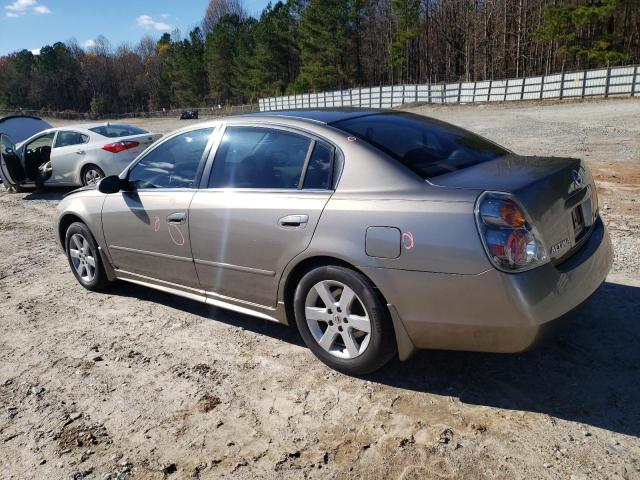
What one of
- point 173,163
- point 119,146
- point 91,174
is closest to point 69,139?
point 91,174

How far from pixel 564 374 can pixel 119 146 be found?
968cm

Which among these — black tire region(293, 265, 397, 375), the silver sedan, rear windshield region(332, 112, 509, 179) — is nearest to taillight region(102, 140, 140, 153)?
the silver sedan

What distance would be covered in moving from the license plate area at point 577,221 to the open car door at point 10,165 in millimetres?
11261

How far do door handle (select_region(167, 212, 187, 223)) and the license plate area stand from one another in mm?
2596

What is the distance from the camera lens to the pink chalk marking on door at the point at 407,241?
2732mm

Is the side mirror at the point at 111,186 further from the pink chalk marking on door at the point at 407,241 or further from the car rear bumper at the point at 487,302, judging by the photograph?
the pink chalk marking on door at the point at 407,241

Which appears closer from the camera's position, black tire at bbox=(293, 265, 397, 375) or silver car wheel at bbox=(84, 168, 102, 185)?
black tire at bbox=(293, 265, 397, 375)

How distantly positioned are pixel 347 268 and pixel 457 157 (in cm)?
105

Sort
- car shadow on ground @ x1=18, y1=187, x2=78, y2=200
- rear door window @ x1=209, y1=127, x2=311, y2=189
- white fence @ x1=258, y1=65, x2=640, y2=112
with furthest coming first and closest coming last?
white fence @ x1=258, y1=65, x2=640, y2=112 → car shadow on ground @ x1=18, y1=187, x2=78, y2=200 → rear door window @ x1=209, y1=127, x2=311, y2=189

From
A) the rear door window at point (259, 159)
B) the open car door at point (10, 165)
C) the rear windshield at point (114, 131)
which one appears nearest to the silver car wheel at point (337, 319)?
the rear door window at point (259, 159)

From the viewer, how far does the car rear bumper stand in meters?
2.54

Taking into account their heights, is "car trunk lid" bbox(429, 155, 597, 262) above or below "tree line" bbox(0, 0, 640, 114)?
below

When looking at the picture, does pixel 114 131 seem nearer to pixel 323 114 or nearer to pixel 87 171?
pixel 87 171

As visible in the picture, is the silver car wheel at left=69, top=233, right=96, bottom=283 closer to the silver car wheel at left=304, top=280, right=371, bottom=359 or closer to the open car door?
the silver car wheel at left=304, top=280, right=371, bottom=359
